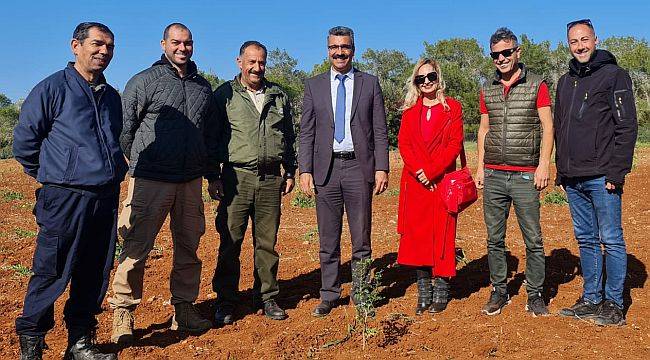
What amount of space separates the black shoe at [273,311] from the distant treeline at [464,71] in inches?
906

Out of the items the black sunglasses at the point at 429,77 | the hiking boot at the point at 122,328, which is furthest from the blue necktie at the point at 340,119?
the hiking boot at the point at 122,328

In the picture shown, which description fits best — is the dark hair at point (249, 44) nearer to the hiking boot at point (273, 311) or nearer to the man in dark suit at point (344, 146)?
the man in dark suit at point (344, 146)

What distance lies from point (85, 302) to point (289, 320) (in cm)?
159

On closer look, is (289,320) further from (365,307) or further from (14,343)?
(14,343)

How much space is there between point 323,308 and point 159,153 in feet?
5.86

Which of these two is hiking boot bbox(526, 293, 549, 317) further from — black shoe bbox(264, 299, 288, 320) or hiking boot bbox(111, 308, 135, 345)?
hiking boot bbox(111, 308, 135, 345)

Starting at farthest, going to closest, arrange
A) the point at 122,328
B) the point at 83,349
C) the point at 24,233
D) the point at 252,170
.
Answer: the point at 24,233, the point at 252,170, the point at 122,328, the point at 83,349

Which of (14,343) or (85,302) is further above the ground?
(85,302)

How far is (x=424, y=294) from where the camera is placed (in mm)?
4902

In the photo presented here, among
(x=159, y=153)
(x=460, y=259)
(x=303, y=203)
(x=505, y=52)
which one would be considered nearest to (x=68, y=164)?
(x=159, y=153)

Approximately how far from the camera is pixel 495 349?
4.02m

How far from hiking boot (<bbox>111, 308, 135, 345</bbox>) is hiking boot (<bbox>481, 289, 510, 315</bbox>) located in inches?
106

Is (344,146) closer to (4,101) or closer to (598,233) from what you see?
(598,233)

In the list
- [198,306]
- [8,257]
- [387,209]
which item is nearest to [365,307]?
[198,306]
